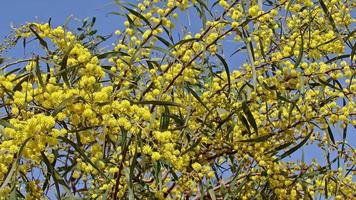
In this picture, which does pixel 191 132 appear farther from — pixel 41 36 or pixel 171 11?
pixel 41 36

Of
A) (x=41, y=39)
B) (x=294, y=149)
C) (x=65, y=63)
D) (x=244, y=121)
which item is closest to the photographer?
(x=65, y=63)

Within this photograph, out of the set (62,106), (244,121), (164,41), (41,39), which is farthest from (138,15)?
(62,106)

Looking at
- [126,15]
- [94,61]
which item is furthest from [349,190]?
[94,61]

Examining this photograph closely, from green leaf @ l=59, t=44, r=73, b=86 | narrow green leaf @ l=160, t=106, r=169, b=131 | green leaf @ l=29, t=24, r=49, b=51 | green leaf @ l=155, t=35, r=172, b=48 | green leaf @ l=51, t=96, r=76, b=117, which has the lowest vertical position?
green leaf @ l=51, t=96, r=76, b=117

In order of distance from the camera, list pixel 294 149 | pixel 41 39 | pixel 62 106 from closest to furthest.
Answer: pixel 62 106 → pixel 41 39 → pixel 294 149

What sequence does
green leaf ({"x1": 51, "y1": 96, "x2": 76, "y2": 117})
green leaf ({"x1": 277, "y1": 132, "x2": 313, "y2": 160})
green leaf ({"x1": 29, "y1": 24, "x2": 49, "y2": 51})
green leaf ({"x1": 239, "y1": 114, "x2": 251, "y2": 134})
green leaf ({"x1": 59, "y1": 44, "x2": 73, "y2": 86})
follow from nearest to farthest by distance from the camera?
green leaf ({"x1": 51, "y1": 96, "x2": 76, "y2": 117}) < green leaf ({"x1": 59, "y1": 44, "x2": 73, "y2": 86}) < green leaf ({"x1": 29, "y1": 24, "x2": 49, "y2": 51}) < green leaf ({"x1": 239, "y1": 114, "x2": 251, "y2": 134}) < green leaf ({"x1": 277, "y1": 132, "x2": 313, "y2": 160})

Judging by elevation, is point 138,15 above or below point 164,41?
above

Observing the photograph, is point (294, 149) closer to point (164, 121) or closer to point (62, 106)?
point (164, 121)

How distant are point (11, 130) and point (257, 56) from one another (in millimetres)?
1715

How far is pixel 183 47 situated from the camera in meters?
2.85

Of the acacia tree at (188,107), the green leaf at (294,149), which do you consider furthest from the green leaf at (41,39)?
the green leaf at (294,149)

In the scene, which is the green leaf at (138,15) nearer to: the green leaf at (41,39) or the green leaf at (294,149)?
the green leaf at (41,39)

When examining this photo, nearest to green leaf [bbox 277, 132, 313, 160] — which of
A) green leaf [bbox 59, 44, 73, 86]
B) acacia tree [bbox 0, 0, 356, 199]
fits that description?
acacia tree [bbox 0, 0, 356, 199]

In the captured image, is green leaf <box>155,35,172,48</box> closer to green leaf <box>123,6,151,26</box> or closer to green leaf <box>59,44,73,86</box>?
green leaf <box>123,6,151,26</box>
